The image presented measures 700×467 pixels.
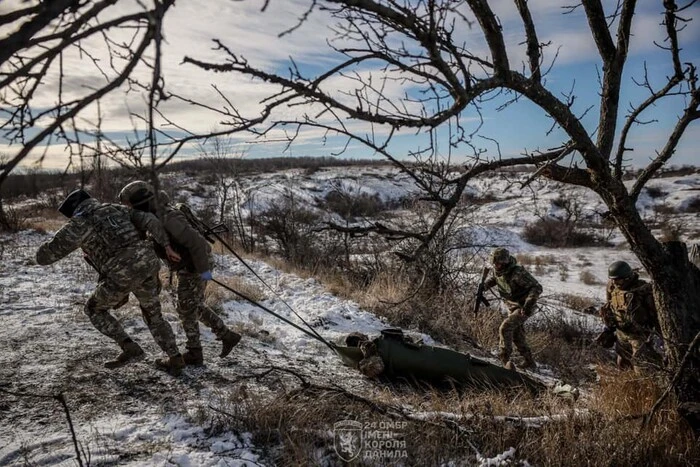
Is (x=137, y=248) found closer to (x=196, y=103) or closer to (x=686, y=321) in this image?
(x=196, y=103)

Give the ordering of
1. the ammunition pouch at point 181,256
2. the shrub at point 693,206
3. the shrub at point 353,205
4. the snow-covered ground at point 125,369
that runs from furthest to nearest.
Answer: the shrub at point 693,206 < the shrub at point 353,205 < the ammunition pouch at point 181,256 < the snow-covered ground at point 125,369

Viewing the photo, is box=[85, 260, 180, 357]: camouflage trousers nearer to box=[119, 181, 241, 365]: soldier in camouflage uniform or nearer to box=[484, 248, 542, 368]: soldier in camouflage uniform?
box=[119, 181, 241, 365]: soldier in camouflage uniform

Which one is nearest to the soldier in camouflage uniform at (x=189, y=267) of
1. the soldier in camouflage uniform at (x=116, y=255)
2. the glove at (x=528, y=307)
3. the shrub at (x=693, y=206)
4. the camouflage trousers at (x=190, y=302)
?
the camouflage trousers at (x=190, y=302)

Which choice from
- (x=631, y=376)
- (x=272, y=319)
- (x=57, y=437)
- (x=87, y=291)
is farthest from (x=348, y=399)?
(x=87, y=291)

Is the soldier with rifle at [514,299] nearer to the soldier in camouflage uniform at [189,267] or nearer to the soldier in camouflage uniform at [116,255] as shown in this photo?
the soldier in camouflage uniform at [189,267]

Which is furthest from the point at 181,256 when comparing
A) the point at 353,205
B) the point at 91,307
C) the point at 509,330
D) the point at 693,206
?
the point at 693,206

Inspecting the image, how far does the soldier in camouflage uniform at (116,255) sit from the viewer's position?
3629mm

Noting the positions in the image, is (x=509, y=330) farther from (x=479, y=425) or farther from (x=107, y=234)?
(x=107, y=234)

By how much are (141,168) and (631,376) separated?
4595 millimetres

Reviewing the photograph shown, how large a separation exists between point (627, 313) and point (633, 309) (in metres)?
0.10

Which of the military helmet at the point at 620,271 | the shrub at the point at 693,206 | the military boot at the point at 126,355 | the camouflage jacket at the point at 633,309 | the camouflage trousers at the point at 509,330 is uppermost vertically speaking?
the shrub at the point at 693,206

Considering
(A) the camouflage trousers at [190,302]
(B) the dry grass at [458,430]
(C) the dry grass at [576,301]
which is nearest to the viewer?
(B) the dry grass at [458,430]

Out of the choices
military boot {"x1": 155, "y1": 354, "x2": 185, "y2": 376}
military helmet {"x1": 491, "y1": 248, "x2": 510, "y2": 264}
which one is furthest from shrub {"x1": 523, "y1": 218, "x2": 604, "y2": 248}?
military boot {"x1": 155, "y1": 354, "x2": 185, "y2": 376}

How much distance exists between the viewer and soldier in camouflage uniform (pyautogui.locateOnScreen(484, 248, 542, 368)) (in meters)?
6.19
